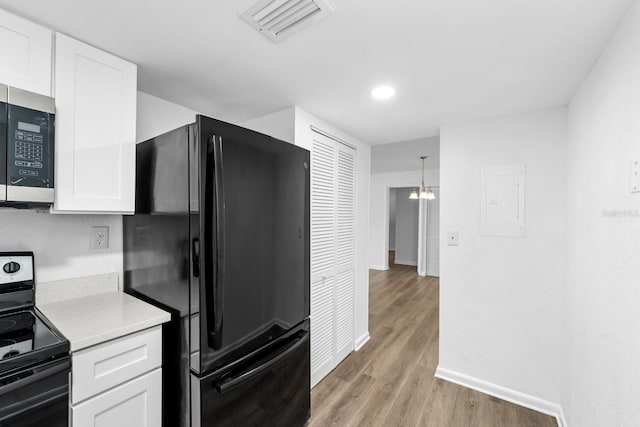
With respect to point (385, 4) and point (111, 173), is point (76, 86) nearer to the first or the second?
point (111, 173)

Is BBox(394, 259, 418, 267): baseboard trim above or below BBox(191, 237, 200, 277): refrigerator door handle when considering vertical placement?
below

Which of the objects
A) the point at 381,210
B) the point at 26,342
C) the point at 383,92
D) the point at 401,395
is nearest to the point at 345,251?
the point at 401,395

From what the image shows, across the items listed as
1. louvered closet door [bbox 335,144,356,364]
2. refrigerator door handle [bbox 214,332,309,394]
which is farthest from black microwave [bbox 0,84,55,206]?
louvered closet door [bbox 335,144,356,364]

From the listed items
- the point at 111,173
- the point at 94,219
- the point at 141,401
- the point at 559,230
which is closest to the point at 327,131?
the point at 111,173

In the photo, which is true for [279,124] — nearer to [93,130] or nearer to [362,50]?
[362,50]

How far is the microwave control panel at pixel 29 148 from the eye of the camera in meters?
1.09

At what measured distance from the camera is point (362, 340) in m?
3.01

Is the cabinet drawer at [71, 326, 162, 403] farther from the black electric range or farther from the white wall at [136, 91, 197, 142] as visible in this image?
the white wall at [136, 91, 197, 142]

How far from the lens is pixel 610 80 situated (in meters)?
1.23

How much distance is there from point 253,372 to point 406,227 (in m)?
6.72

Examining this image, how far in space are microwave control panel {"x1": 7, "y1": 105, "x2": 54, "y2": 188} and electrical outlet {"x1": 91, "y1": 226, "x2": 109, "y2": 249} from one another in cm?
53

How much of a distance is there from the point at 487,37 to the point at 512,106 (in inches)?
40.1

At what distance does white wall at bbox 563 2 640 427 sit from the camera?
39.4 inches

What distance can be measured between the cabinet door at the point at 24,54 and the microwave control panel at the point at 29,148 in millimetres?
137
